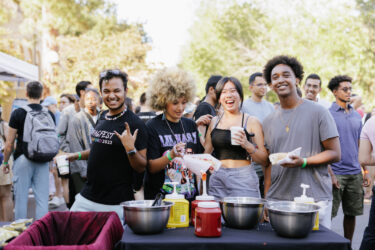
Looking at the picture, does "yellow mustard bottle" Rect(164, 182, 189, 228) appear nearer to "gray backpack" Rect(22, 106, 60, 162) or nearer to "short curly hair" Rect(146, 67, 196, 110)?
"short curly hair" Rect(146, 67, 196, 110)

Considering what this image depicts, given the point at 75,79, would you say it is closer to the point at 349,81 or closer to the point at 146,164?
the point at 349,81

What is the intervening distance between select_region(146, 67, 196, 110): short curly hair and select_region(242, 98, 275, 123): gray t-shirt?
1998mm

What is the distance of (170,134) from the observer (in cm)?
329

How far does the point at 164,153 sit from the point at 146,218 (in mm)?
850

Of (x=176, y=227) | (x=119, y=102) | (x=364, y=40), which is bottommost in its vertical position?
(x=176, y=227)

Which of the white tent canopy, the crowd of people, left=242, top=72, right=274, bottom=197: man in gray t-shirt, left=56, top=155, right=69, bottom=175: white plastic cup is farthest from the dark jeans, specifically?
the white tent canopy

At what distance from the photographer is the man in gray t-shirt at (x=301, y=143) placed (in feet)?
10.1

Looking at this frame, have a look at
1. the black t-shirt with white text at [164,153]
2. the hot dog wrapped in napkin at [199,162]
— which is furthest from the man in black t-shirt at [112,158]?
the hot dog wrapped in napkin at [199,162]

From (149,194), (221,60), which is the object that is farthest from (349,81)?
(221,60)

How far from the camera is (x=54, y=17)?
56.2 ft

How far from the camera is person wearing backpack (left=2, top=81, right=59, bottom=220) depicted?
17.4ft

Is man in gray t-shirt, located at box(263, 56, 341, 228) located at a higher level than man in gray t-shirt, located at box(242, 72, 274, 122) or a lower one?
lower

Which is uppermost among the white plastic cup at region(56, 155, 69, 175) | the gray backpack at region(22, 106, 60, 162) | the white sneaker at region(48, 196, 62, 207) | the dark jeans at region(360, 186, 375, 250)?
the gray backpack at region(22, 106, 60, 162)

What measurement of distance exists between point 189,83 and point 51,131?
277 centimetres
